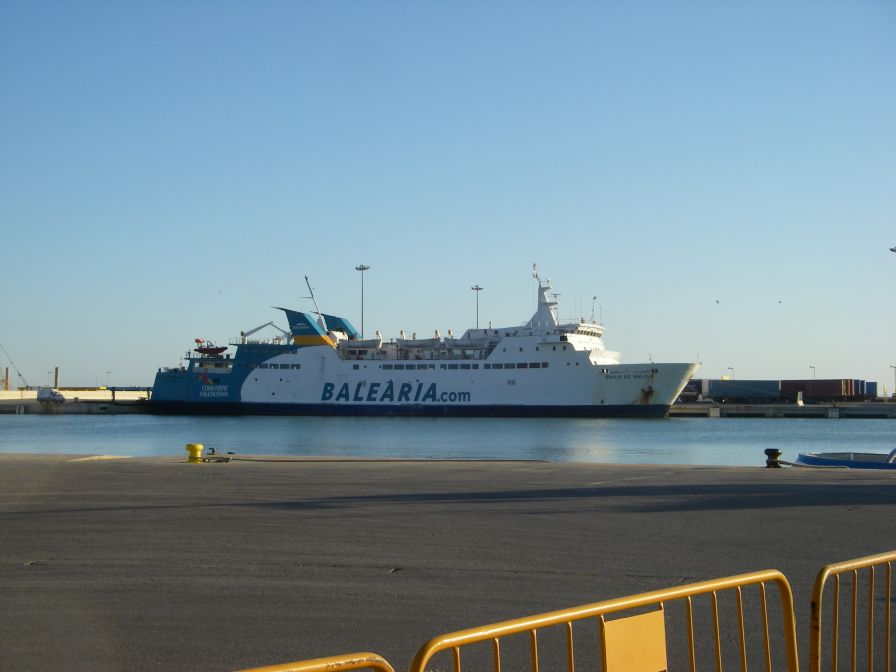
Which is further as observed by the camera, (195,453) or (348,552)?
(195,453)

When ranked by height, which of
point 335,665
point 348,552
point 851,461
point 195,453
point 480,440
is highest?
point 335,665

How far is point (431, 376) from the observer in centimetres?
5375

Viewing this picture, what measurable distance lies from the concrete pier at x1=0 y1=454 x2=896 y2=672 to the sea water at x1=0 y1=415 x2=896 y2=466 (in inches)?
528

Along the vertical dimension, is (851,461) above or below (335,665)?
below

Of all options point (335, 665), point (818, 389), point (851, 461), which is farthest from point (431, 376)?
point (335, 665)

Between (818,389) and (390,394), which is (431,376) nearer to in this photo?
(390,394)

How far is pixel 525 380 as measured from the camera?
52062 millimetres

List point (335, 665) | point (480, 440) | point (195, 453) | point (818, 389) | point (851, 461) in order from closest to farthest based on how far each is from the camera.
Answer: point (335, 665) < point (195, 453) < point (851, 461) < point (480, 440) < point (818, 389)

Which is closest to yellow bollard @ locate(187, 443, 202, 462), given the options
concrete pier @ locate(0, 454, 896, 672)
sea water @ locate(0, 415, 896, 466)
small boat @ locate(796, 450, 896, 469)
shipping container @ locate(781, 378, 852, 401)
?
concrete pier @ locate(0, 454, 896, 672)

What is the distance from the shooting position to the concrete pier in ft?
15.5

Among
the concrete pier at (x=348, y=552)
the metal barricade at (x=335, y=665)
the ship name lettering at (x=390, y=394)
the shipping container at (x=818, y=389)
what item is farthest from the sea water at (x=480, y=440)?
the shipping container at (x=818, y=389)

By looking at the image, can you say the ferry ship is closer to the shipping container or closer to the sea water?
the sea water

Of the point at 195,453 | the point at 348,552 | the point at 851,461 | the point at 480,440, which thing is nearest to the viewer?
Result: the point at 348,552

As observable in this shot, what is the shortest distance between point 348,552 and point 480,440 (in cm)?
2975
